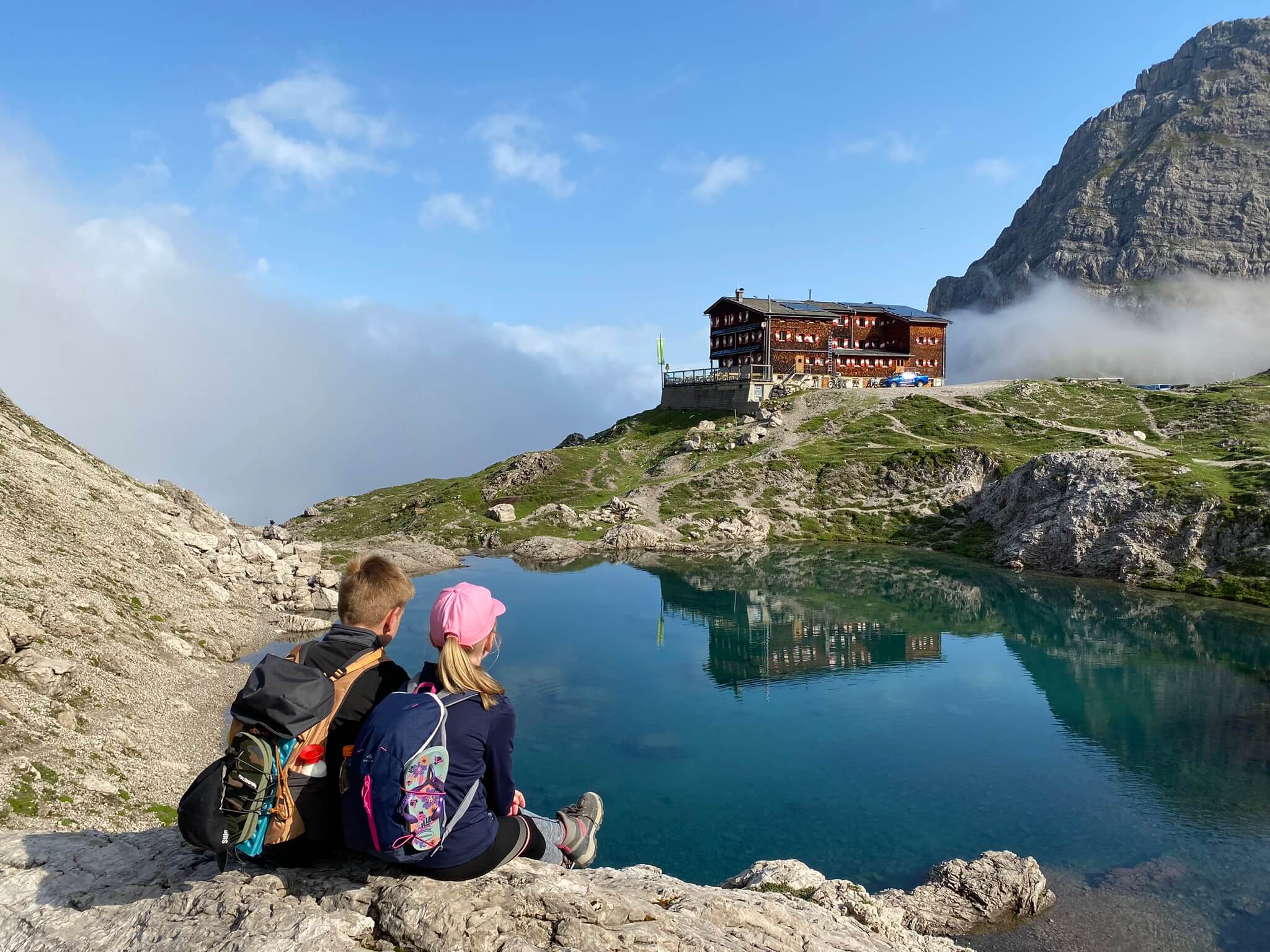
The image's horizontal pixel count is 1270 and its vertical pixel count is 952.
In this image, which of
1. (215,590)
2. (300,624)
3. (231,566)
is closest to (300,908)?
(300,624)

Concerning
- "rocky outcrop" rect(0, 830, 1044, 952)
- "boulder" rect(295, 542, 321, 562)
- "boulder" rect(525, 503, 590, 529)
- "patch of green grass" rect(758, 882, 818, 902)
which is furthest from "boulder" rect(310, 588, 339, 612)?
"rocky outcrop" rect(0, 830, 1044, 952)

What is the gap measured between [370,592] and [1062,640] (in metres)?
65.4

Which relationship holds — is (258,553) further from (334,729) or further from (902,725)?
(334,729)

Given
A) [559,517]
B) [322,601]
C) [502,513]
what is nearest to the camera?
[322,601]

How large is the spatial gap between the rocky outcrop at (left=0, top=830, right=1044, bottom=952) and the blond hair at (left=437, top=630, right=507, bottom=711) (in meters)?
2.89

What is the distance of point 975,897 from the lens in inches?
1022

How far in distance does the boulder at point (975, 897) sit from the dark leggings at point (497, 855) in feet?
62.0

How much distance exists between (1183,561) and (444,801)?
287ft

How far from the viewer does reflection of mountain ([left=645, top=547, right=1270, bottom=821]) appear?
4019 centimetres

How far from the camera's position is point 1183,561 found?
7656cm

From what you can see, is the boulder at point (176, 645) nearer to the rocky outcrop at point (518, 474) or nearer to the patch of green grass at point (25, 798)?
the patch of green grass at point (25, 798)

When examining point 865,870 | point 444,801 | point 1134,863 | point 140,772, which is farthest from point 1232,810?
point 140,772

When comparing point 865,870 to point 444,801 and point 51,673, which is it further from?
point 51,673

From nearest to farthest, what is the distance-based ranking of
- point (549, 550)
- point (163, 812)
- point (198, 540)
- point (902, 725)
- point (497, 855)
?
point (497, 855) → point (163, 812) → point (902, 725) → point (198, 540) → point (549, 550)
